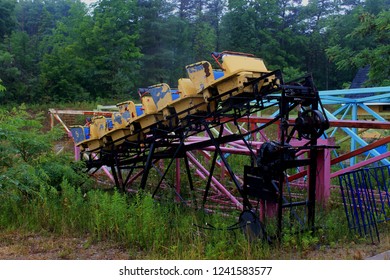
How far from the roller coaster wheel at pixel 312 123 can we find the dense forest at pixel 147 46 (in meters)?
17.4

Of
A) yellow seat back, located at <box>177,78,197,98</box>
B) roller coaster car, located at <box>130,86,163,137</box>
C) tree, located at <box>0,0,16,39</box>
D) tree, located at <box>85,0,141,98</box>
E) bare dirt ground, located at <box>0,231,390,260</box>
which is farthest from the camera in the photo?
tree, located at <box>0,0,16,39</box>

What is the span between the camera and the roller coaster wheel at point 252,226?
19.4ft

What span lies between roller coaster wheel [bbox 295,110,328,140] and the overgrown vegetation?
51.1 inches

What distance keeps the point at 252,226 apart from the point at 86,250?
7.22 feet

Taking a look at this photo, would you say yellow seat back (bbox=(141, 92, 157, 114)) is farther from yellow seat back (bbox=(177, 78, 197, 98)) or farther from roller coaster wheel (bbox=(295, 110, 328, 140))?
roller coaster wheel (bbox=(295, 110, 328, 140))

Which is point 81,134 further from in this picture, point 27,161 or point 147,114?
point 147,114

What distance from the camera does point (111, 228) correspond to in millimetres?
6465

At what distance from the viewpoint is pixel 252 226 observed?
19.8 feet

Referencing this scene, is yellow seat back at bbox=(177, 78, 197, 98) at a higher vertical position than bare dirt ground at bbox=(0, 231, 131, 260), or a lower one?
higher

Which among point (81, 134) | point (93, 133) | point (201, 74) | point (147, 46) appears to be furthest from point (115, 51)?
point (201, 74)

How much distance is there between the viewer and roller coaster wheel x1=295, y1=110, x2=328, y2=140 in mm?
5941

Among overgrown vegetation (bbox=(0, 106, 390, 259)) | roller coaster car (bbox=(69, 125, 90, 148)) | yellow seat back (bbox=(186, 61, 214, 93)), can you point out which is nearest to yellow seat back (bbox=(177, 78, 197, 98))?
yellow seat back (bbox=(186, 61, 214, 93))

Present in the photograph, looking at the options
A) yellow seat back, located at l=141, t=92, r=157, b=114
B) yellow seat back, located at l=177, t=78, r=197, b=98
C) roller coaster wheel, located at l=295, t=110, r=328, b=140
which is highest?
yellow seat back, located at l=177, t=78, r=197, b=98
